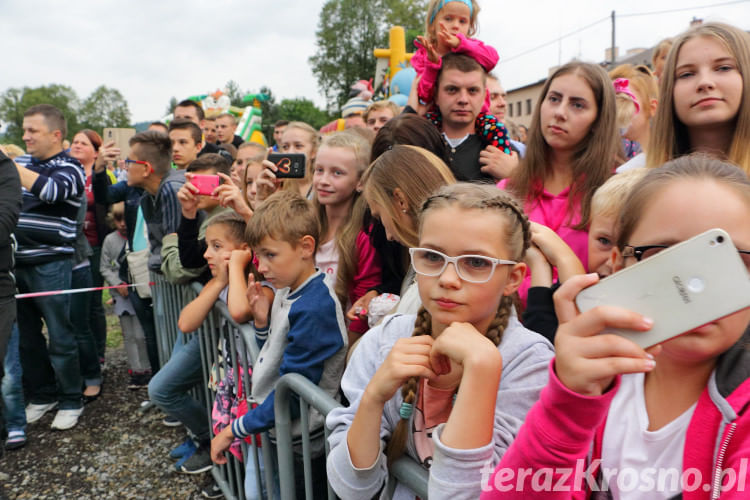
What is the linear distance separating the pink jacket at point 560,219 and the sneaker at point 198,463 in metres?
2.68

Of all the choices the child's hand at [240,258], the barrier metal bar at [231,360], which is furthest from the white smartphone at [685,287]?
the child's hand at [240,258]

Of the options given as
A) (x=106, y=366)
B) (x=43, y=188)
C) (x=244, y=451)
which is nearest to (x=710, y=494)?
(x=244, y=451)

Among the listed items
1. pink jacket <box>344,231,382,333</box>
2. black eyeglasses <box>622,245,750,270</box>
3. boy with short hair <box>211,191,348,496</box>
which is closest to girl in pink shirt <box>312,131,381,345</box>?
pink jacket <box>344,231,382,333</box>

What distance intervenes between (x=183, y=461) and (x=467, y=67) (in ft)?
→ 10.8

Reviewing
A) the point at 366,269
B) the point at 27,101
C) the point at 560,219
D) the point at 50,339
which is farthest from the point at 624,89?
the point at 27,101

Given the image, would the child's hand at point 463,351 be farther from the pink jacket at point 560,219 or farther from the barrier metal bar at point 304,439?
the pink jacket at point 560,219

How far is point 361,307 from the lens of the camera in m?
2.47

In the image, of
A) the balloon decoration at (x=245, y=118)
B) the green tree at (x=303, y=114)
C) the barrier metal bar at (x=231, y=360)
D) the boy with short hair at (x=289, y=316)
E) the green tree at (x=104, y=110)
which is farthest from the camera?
the green tree at (x=104, y=110)

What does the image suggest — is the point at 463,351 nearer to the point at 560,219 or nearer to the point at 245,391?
the point at 560,219

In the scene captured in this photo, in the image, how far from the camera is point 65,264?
4.30 meters

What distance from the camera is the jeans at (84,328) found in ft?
15.1

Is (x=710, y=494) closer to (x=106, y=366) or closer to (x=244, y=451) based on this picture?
(x=244, y=451)

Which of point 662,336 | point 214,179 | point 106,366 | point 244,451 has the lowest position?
point 106,366

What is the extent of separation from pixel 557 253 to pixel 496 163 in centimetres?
130
